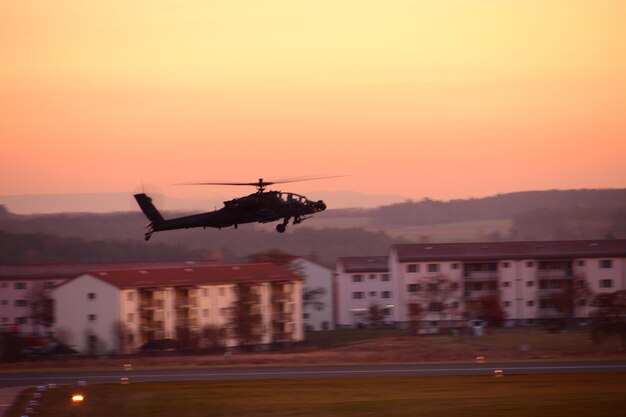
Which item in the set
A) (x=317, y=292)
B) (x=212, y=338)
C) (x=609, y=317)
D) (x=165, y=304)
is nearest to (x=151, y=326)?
(x=165, y=304)

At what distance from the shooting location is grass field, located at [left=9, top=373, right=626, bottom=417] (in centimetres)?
3625

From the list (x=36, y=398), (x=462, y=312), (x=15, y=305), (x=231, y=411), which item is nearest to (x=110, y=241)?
(x=15, y=305)

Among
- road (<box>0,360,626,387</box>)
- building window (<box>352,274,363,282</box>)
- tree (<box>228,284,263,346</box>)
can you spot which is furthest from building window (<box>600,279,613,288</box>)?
road (<box>0,360,626,387</box>)

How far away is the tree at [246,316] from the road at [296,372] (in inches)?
799

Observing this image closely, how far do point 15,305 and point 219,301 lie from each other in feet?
83.9

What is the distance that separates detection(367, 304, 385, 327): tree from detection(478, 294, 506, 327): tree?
13.2 metres

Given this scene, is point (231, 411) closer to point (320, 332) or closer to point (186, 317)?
point (186, 317)

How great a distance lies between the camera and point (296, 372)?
1966 inches

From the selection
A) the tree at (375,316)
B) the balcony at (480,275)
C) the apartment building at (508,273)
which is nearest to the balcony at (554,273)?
the apartment building at (508,273)

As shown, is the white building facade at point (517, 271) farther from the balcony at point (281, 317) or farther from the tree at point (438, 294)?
the balcony at point (281, 317)

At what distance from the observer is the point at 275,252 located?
102250mm

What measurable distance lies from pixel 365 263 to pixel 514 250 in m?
19.0

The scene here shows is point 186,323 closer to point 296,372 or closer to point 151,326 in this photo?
point 151,326

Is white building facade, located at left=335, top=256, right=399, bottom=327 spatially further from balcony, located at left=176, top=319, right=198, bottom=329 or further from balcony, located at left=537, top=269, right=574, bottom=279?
balcony, located at left=176, top=319, right=198, bottom=329
